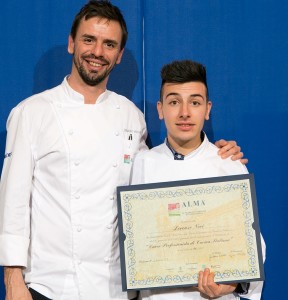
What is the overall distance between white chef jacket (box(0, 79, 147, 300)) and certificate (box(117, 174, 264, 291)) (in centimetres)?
10

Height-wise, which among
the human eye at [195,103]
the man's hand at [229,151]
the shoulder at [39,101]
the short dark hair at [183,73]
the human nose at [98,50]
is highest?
the human nose at [98,50]

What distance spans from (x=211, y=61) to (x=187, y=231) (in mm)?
772

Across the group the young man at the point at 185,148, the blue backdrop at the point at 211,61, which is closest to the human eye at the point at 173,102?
the young man at the point at 185,148

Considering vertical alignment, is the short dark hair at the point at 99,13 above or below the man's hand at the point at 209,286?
above

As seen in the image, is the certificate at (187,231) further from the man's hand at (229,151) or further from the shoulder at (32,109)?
the shoulder at (32,109)

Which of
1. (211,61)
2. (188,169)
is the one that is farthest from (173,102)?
(211,61)

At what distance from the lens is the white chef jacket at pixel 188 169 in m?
1.70

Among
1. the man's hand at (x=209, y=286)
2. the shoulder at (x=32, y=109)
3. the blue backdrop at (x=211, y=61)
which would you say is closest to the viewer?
the man's hand at (x=209, y=286)

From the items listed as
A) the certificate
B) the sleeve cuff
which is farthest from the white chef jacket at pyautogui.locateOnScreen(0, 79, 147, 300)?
the certificate

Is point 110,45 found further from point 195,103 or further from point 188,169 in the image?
point 188,169

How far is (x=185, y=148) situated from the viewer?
5.82ft

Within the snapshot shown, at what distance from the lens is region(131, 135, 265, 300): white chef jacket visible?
170 cm

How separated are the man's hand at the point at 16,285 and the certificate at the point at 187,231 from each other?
27cm

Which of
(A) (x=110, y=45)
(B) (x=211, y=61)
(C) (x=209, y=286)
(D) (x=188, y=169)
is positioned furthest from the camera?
(B) (x=211, y=61)
